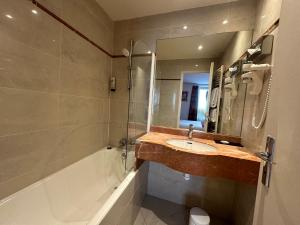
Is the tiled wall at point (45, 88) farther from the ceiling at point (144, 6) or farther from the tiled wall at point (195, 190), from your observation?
the tiled wall at point (195, 190)

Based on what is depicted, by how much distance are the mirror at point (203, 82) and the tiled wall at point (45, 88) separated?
2.86ft

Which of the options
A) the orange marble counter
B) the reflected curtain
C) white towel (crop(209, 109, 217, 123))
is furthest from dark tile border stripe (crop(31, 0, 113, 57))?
white towel (crop(209, 109, 217, 123))

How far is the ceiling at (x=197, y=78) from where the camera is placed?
1.62m

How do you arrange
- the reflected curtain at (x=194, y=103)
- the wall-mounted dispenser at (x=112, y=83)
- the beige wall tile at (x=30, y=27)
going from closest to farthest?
1. the beige wall tile at (x=30, y=27)
2. the reflected curtain at (x=194, y=103)
3. the wall-mounted dispenser at (x=112, y=83)

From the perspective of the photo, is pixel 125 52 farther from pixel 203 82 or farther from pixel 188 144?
pixel 188 144

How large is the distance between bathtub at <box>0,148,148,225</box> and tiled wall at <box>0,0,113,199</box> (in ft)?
0.31

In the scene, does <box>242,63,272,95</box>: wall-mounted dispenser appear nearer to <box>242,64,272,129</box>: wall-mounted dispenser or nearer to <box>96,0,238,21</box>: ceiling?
<box>242,64,272,129</box>: wall-mounted dispenser

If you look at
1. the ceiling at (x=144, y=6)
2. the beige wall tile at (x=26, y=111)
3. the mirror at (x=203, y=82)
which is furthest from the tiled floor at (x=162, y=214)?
the ceiling at (x=144, y=6)

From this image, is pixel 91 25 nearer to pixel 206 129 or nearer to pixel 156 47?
pixel 156 47

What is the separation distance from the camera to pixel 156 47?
1845 millimetres

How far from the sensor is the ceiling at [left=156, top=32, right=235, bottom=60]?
1.57 metres

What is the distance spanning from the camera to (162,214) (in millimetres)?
1637

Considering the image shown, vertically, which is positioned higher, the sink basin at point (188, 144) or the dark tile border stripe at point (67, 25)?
the dark tile border stripe at point (67, 25)

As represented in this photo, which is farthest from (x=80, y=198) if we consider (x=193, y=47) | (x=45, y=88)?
(x=193, y=47)
